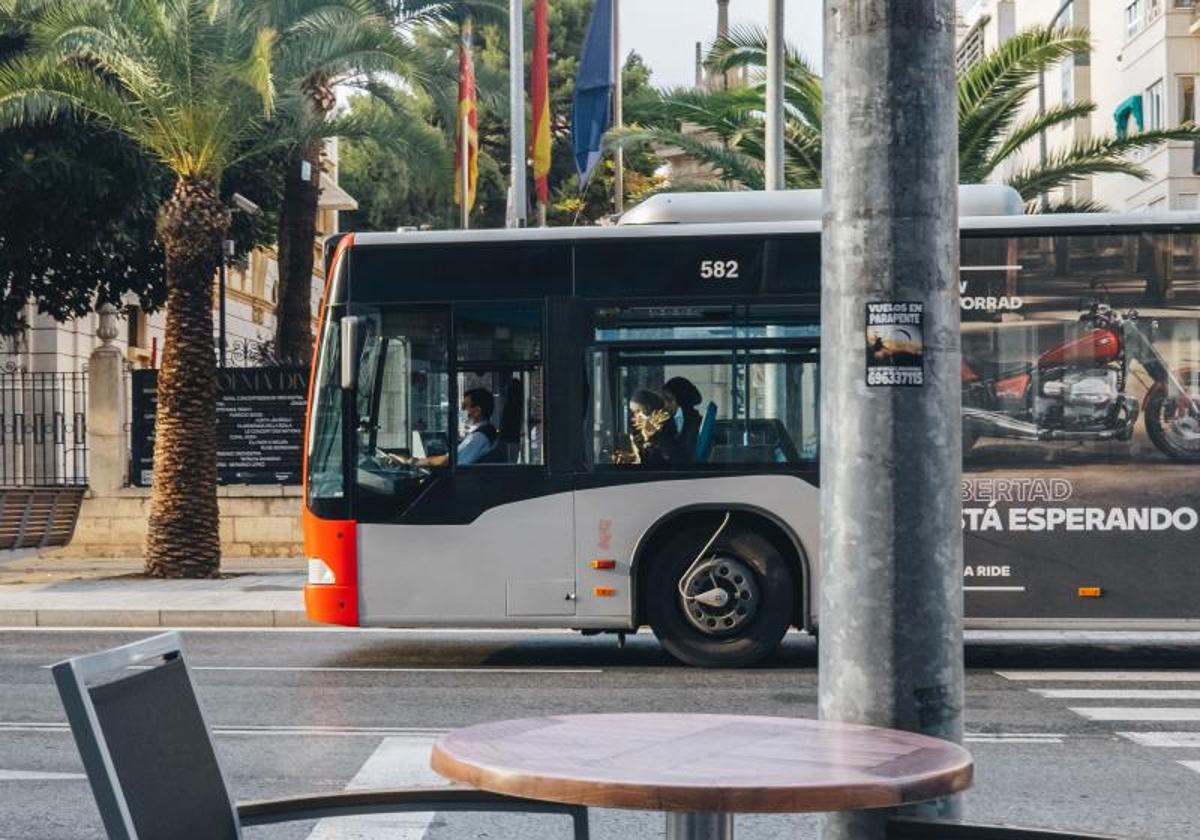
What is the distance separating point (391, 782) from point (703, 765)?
203 inches

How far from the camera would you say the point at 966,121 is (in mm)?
22234

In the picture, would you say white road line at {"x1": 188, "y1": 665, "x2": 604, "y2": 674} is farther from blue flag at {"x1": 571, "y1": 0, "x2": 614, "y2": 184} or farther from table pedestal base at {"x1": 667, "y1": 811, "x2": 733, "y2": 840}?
blue flag at {"x1": 571, "y1": 0, "x2": 614, "y2": 184}

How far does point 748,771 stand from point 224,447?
20.5m

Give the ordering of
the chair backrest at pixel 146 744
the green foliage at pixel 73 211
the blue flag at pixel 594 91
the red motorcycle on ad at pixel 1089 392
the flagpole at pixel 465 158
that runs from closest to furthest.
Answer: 1. the chair backrest at pixel 146 744
2. the red motorcycle on ad at pixel 1089 392
3. the green foliage at pixel 73 211
4. the blue flag at pixel 594 91
5. the flagpole at pixel 465 158

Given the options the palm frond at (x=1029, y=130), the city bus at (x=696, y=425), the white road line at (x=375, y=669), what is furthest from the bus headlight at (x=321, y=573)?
the palm frond at (x=1029, y=130)

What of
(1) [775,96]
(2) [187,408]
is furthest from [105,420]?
(1) [775,96]

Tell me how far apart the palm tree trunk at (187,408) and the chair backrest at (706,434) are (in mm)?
9056

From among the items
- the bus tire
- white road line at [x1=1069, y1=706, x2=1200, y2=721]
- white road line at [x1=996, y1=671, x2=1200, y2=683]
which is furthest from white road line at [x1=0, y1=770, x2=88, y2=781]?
white road line at [x1=996, y1=671, x2=1200, y2=683]

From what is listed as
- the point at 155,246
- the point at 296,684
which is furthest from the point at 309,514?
the point at 155,246

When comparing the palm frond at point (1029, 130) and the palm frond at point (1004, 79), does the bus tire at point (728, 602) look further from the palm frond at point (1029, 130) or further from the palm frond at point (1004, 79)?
the palm frond at point (1029, 130)

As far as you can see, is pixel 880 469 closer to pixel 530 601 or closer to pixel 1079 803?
pixel 1079 803

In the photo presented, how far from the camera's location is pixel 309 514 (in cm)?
1288

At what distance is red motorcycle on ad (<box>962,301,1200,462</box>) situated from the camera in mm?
12305

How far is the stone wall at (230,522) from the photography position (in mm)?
22875
